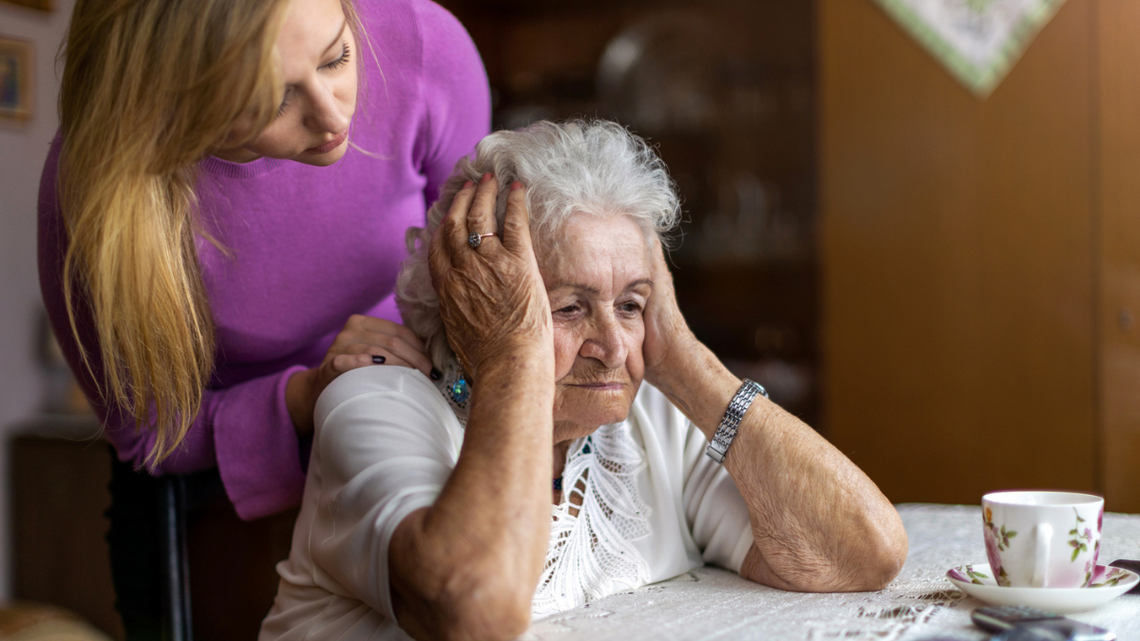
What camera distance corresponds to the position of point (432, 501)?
88 centimetres

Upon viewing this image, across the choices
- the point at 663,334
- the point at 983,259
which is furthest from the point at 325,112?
the point at 983,259

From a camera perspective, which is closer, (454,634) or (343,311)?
(454,634)

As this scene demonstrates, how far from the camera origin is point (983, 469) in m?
2.83

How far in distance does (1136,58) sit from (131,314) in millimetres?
2701

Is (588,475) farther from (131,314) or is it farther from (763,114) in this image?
(763,114)

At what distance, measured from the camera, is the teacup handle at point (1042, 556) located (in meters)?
0.89

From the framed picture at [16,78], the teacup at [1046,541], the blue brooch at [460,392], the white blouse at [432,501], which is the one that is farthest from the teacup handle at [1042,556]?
the framed picture at [16,78]

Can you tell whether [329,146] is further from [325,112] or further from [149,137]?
[149,137]

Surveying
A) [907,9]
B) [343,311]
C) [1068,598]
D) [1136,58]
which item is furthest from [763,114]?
[1068,598]

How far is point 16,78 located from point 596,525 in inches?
106

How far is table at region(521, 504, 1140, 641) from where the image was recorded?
873 mm

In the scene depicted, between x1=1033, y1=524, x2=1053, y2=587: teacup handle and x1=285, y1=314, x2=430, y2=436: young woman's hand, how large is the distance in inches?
27.4

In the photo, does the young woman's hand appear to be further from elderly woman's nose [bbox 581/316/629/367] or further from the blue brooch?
elderly woman's nose [bbox 581/316/629/367]

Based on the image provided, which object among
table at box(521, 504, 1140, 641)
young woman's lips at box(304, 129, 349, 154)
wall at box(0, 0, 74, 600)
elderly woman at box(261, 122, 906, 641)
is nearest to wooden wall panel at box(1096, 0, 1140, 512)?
table at box(521, 504, 1140, 641)
